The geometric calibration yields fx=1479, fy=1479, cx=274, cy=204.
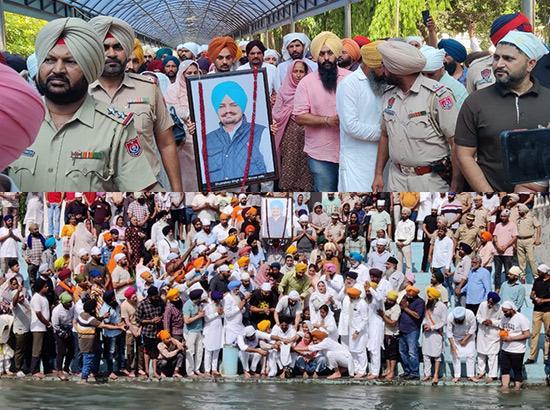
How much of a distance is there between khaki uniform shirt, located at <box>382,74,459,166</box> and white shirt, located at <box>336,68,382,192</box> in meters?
0.97

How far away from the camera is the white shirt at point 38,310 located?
41.2 ft

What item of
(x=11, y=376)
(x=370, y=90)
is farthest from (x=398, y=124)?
(x=11, y=376)

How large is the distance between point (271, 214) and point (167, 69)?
713 centimetres

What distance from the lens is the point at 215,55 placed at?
14109mm

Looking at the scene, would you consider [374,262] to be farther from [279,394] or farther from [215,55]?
[215,55]

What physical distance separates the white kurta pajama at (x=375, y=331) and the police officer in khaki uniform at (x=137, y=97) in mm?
4200

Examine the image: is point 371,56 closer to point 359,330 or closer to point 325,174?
point 325,174

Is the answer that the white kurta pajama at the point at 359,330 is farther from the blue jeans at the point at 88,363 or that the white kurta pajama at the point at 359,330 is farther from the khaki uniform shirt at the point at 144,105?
the khaki uniform shirt at the point at 144,105

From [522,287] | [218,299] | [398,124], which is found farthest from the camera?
[218,299]

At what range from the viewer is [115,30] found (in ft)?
29.9

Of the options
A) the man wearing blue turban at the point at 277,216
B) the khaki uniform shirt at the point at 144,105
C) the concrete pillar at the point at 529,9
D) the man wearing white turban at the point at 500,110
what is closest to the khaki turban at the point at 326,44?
the man wearing blue turban at the point at 277,216

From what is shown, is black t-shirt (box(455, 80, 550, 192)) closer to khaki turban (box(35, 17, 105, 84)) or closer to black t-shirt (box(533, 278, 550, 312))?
khaki turban (box(35, 17, 105, 84))

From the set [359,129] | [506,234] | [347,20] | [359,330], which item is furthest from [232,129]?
[347,20]

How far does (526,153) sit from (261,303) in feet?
23.3
